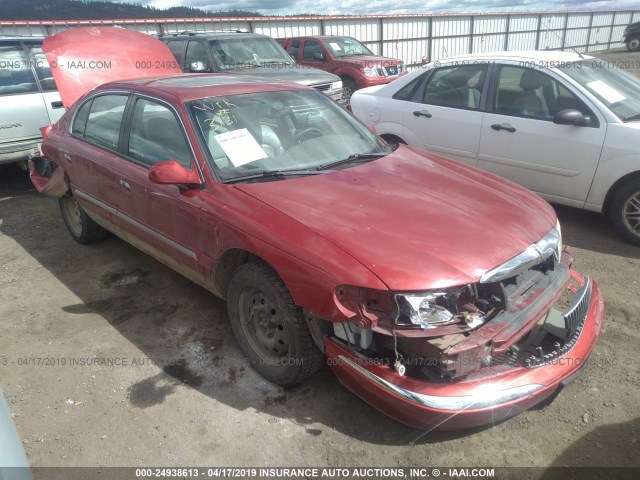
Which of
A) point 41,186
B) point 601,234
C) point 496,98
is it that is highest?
point 496,98

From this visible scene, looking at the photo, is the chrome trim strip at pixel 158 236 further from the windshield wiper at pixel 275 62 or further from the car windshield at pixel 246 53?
the windshield wiper at pixel 275 62

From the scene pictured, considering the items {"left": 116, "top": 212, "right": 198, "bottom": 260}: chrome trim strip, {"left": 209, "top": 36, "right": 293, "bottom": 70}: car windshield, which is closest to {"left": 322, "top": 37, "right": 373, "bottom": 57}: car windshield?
{"left": 209, "top": 36, "right": 293, "bottom": 70}: car windshield

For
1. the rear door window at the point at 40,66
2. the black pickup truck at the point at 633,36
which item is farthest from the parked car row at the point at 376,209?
the black pickup truck at the point at 633,36

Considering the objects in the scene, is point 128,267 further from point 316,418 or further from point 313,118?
point 316,418

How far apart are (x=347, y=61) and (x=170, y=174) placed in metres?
9.46

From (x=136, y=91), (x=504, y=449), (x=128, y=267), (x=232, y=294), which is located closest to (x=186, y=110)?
(x=136, y=91)

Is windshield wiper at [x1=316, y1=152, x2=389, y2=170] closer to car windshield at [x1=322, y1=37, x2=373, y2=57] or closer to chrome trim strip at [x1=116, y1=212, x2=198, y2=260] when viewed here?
chrome trim strip at [x1=116, y1=212, x2=198, y2=260]

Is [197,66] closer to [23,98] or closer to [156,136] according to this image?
[23,98]

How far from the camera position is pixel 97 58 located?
16.7 ft

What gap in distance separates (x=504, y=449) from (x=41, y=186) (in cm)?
481

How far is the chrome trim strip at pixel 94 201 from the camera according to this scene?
3871mm

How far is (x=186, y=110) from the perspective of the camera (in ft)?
10.2

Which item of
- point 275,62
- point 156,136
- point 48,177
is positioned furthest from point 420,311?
point 275,62

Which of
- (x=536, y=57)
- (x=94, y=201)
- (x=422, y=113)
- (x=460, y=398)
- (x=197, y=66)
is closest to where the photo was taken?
(x=460, y=398)
